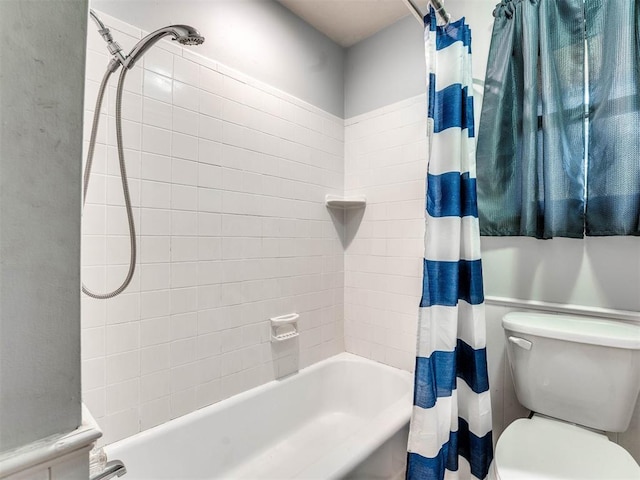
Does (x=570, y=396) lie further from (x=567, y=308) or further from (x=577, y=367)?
(x=567, y=308)

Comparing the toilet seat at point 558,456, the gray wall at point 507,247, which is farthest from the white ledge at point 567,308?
the toilet seat at point 558,456

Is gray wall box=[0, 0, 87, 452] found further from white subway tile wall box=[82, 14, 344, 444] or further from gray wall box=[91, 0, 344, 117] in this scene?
gray wall box=[91, 0, 344, 117]

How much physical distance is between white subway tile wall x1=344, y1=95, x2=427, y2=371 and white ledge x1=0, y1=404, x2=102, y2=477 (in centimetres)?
161

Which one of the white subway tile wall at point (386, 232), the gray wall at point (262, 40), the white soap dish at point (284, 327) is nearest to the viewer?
the gray wall at point (262, 40)

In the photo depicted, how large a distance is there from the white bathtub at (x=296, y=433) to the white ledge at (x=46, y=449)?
788mm

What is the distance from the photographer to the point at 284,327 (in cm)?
172

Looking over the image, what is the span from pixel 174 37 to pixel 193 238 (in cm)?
75

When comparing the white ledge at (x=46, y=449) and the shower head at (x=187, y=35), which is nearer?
the white ledge at (x=46, y=449)

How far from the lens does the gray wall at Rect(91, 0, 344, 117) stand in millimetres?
1253

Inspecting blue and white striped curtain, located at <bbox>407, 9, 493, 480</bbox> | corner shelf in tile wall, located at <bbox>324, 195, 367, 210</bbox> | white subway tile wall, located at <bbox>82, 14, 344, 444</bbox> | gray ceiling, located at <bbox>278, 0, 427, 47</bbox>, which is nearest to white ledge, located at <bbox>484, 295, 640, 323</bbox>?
blue and white striped curtain, located at <bbox>407, 9, 493, 480</bbox>

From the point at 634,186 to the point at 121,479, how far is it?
2.16 metres

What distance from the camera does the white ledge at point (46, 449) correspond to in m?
0.37

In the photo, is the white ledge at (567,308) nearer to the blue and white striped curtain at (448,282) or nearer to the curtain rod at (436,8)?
the blue and white striped curtain at (448,282)

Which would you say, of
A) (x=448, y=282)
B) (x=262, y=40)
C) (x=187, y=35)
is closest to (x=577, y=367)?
(x=448, y=282)
